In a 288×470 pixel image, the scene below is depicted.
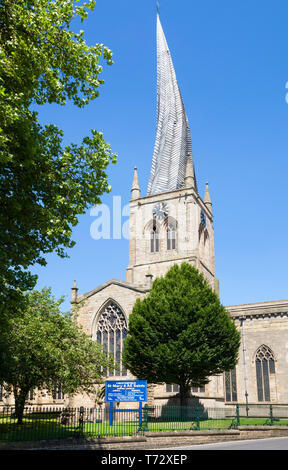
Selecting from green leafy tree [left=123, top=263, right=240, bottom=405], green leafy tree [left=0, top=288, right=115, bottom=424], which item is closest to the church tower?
green leafy tree [left=123, top=263, right=240, bottom=405]

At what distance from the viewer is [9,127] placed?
39.2ft

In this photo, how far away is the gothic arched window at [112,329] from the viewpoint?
3816 centimetres

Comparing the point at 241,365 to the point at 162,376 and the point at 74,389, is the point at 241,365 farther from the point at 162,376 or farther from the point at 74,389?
the point at 74,389

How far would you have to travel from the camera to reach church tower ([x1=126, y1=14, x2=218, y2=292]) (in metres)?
46.3

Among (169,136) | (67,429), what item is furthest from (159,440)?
(169,136)

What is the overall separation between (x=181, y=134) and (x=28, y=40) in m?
45.7

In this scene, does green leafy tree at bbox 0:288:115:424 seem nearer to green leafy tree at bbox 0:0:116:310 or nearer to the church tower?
green leafy tree at bbox 0:0:116:310

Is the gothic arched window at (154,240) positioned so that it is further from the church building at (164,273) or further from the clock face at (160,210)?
the clock face at (160,210)

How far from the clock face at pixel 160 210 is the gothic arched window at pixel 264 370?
17481 millimetres

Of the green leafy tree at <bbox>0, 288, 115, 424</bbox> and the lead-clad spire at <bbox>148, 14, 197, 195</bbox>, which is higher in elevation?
the lead-clad spire at <bbox>148, 14, 197, 195</bbox>

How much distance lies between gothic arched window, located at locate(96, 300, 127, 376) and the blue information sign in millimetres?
17058

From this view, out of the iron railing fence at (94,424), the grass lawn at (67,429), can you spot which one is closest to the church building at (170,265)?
the iron railing fence at (94,424)

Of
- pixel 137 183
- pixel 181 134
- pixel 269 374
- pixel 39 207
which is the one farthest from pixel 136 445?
pixel 181 134

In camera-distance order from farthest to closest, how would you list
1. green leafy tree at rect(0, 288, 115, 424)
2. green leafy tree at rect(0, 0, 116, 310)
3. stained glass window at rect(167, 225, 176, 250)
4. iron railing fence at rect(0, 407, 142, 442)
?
stained glass window at rect(167, 225, 176, 250)
green leafy tree at rect(0, 288, 115, 424)
iron railing fence at rect(0, 407, 142, 442)
green leafy tree at rect(0, 0, 116, 310)
